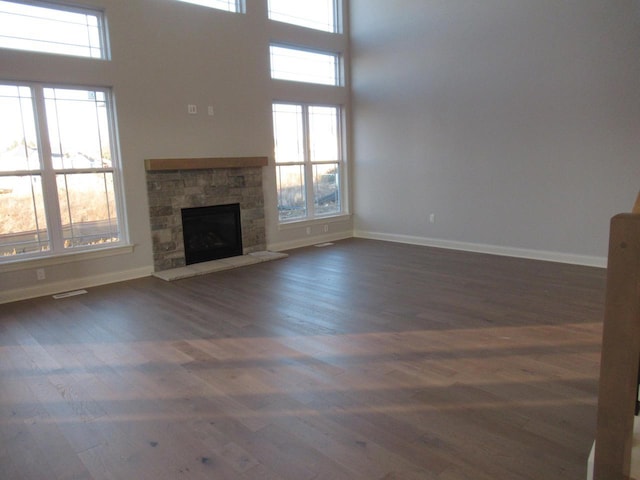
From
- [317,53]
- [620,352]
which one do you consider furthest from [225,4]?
[620,352]

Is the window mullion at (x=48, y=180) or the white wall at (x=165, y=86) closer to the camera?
the window mullion at (x=48, y=180)

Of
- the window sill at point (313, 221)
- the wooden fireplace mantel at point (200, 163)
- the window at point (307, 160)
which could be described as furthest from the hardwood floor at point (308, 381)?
the window at point (307, 160)

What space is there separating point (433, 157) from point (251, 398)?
4.91 m

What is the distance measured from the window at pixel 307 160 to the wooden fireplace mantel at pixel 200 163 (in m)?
0.60

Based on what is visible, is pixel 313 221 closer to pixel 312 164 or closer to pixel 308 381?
pixel 312 164

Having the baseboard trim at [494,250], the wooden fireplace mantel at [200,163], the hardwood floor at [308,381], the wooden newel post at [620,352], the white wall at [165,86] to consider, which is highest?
the white wall at [165,86]

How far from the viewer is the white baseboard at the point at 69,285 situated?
467 cm

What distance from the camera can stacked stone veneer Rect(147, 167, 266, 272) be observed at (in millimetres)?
Answer: 5574

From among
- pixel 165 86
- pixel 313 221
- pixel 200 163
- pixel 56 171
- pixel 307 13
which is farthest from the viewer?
pixel 313 221

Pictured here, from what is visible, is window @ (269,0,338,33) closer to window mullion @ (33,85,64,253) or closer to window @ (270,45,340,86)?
window @ (270,45,340,86)

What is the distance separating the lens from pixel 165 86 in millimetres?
5484

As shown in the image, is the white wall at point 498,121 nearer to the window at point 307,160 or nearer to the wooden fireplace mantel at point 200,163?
the window at point 307,160

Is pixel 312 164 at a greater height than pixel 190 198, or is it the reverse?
pixel 312 164

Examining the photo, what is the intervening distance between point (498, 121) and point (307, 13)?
10.7 ft
